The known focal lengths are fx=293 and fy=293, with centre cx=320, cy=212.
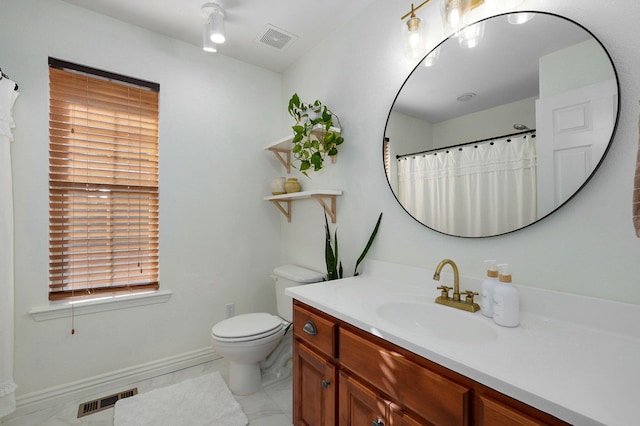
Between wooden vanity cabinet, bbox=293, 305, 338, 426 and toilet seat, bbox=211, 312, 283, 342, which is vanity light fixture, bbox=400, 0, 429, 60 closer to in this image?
wooden vanity cabinet, bbox=293, 305, 338, 426

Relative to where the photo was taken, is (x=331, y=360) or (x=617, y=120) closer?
(x=617, y=120)

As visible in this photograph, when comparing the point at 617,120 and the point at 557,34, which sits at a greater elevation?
the point at 557,34

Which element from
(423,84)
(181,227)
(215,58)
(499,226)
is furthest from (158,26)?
(499,226)

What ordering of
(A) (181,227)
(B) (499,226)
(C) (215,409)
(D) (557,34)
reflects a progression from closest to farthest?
1. (D) (557,34)
2. (B) (499,226)
3. (C) (215,409)
4. (A) (181,227)

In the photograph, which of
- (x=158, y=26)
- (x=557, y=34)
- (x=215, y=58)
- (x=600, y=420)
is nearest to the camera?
(x=600, y=420)

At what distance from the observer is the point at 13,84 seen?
1594mm

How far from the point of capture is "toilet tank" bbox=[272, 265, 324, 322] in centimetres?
206

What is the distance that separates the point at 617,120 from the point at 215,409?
7.49 ft

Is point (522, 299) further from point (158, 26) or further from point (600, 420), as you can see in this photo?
point (158, 26)

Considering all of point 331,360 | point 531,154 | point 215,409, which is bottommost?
point 215,409

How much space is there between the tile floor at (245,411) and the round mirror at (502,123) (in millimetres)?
1391

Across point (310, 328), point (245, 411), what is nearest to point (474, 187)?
point (310, 328)

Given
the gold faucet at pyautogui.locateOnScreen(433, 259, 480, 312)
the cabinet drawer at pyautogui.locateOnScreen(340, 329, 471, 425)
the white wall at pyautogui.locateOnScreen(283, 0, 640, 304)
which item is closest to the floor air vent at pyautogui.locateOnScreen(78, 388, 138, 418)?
the white wall at pyautogui.locateOnScreen(283, 0, 640, 304)

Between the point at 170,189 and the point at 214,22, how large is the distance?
1160 millimetres
